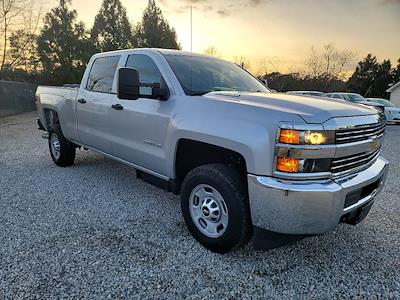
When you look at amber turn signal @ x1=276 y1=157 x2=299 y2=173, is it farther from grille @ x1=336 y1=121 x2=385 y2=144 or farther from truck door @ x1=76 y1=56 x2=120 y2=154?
truck door @ x1=76 y1=56 x2=120 y2=154

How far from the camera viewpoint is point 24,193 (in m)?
4.84

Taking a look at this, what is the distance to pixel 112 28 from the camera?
32938 mm

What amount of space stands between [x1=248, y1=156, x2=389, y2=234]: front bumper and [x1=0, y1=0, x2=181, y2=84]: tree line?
2559cm

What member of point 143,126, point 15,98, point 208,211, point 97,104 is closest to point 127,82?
point 143,126

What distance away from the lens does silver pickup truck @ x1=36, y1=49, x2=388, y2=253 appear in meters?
2.49

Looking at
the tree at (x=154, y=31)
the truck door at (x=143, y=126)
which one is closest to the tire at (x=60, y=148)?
the truck door at (x=143, y=126)

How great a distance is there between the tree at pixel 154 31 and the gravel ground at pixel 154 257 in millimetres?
30566

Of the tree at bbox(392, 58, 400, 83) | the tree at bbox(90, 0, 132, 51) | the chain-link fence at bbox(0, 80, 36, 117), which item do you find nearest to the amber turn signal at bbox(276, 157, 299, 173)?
the chain-link fence at bbox(0, 80, 36, 117)

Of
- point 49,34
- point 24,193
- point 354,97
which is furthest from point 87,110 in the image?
point 49,34

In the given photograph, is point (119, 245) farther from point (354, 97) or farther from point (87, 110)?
point (354, 97)

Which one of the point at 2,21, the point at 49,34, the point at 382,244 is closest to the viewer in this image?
the point at 382,244

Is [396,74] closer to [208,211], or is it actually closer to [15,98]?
[15,98]

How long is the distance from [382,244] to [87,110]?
4135 mm

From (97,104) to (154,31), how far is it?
31060 millimetres
